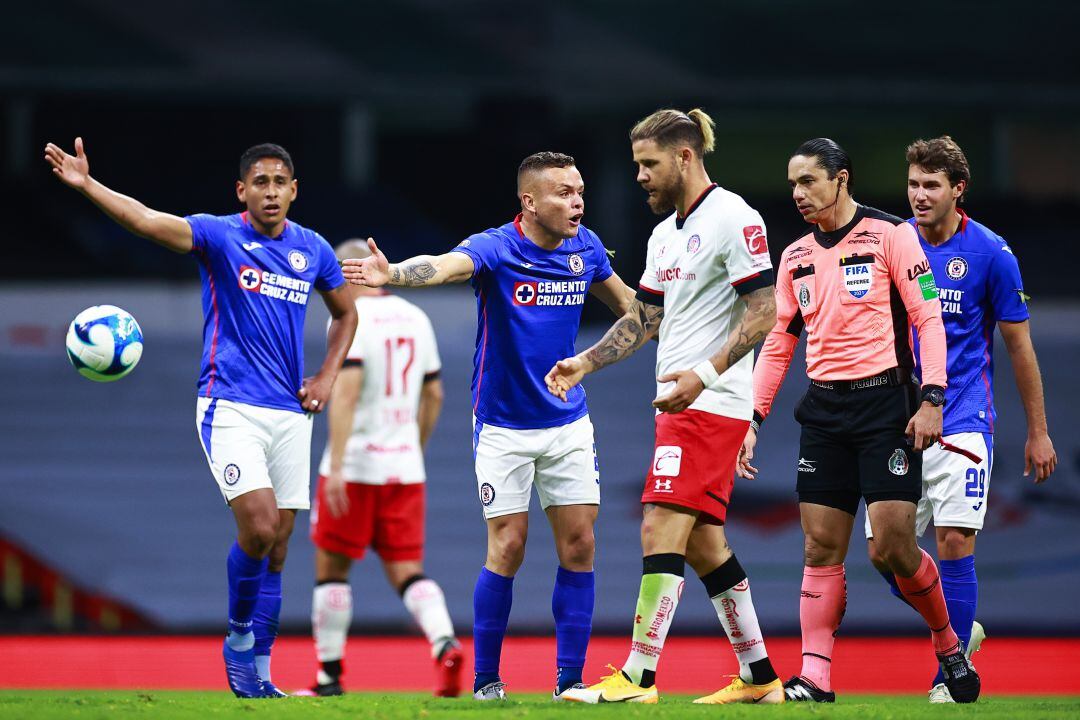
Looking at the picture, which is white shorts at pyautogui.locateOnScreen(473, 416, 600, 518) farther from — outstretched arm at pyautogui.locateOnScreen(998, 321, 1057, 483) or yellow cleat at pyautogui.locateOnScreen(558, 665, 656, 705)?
outstretched arm at pyautogui.locateOnScreen(998, 321, 1057, 483)

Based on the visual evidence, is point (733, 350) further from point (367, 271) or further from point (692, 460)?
point (367, 271)

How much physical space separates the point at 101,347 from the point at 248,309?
2.21ft

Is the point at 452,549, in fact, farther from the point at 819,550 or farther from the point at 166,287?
the point at 819,550

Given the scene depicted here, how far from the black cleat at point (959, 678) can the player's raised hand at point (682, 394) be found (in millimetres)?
1761

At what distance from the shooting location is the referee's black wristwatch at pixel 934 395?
5270 millimetres

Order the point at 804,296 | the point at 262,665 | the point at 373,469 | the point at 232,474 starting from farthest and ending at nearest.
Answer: the point at 373,469 → the point at 262,665 → the point at 232,474 → the point at 804,296

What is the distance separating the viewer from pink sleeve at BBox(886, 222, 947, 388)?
5328 millimetres

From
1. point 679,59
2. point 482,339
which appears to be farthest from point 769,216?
point 482,339

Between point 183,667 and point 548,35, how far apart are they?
8228 mm

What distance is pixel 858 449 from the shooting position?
556cm

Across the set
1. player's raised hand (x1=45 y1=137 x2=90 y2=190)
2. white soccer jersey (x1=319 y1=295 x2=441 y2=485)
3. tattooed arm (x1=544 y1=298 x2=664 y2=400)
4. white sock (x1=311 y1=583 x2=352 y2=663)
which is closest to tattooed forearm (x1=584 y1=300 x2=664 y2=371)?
tattooed arm (x1=544 y1=298 x2=664 y2=400)

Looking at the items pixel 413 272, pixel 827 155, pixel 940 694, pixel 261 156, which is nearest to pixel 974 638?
pixel 940 694

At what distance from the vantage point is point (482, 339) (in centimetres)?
593

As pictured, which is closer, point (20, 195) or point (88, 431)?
point (88, 431)
